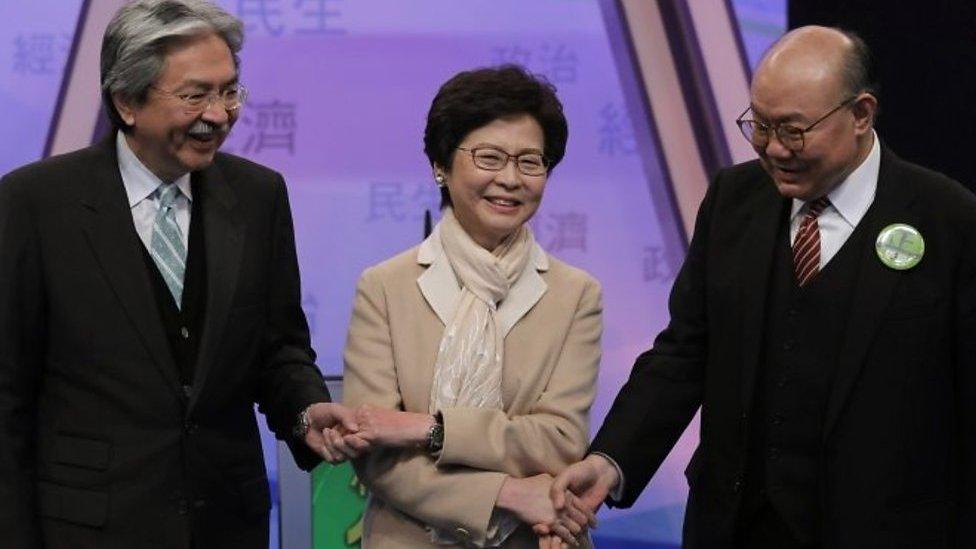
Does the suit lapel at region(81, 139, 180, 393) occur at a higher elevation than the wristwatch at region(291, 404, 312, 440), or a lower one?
higher

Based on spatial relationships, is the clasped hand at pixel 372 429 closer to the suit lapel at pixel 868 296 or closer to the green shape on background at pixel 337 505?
the suit lapel at pixel 868 296

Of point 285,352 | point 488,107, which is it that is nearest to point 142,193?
point 285,352

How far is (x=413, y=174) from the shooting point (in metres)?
4.54

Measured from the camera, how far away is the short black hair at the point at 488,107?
9.76 ft

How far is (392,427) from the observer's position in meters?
2.89

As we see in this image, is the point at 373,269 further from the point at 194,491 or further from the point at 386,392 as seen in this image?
the point at 194,491

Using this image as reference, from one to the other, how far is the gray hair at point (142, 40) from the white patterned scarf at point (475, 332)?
0.56 meters

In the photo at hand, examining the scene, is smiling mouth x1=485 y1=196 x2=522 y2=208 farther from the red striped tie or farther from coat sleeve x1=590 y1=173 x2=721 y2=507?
the red striped tie

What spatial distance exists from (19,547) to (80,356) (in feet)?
1.05

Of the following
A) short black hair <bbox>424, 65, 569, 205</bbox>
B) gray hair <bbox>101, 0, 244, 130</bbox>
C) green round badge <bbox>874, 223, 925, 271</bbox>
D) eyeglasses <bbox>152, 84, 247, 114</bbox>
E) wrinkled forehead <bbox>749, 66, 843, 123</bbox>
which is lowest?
green round badge <bbox>874, 223, 925, 271</bbox>

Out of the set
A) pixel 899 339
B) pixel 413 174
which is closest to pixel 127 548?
pixel 899 339

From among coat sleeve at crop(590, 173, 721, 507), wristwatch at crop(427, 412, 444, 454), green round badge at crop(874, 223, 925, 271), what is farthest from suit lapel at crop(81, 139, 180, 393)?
green round badge at crop(874, 223, 925, 271)

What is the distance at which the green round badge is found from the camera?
9.11 feet

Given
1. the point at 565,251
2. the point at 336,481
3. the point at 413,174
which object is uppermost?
the point at 413,174
